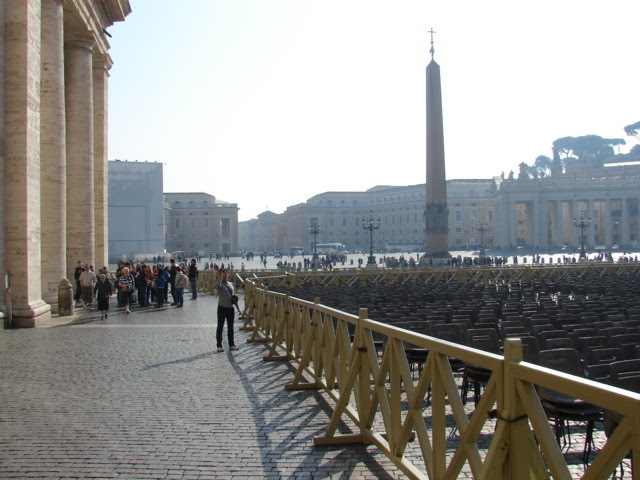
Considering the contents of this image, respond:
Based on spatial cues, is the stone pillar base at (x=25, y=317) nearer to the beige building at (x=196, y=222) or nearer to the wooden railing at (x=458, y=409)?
the wooden railing at (x=458, y=409)

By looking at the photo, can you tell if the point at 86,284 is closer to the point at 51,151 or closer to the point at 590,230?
the point at 51,151

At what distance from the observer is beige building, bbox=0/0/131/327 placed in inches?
588

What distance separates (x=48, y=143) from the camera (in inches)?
709

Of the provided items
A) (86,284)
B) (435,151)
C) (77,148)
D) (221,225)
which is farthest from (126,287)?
(221,225)

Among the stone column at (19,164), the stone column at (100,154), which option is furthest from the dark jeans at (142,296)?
the stone column at (19,164)

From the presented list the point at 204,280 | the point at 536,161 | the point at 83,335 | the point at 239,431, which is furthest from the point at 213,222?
the point at 239,431

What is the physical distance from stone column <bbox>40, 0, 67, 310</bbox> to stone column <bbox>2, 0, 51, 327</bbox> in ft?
9.14

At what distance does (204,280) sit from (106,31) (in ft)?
44.6

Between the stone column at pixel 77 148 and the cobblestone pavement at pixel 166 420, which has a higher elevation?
the stone column at pixel 77 148

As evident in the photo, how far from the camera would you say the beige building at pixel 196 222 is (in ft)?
408

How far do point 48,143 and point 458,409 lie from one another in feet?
56.9

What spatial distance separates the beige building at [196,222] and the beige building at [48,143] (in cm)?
9881

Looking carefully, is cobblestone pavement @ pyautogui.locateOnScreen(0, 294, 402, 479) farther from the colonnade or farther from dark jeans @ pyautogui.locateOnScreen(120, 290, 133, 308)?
the colonnade

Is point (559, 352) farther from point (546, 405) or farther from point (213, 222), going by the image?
point (213, 222)
